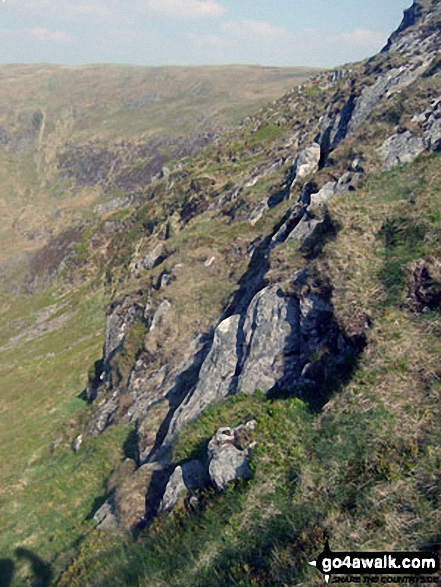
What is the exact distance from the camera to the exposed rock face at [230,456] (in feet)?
32.8

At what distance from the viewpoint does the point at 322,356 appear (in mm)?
12141

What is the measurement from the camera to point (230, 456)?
33.8 ft

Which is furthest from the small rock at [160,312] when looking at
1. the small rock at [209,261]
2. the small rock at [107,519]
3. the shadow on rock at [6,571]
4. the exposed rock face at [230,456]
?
the exposed rock face at [230,456]

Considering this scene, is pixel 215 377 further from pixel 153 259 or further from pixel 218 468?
pixel 153 259

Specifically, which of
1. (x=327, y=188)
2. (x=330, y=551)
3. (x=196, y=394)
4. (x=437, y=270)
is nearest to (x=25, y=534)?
(x=196, y=394)

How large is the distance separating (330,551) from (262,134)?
73.2 meters

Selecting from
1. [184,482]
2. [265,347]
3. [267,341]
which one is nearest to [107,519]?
[184,482]

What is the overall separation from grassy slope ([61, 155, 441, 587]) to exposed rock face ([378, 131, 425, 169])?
10421 mm

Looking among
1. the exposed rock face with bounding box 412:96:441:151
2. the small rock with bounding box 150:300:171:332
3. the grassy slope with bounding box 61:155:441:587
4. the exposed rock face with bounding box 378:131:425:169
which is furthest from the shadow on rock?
the exposed rock face with bounding box 412:96:441:151

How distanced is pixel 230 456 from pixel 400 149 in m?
19.8

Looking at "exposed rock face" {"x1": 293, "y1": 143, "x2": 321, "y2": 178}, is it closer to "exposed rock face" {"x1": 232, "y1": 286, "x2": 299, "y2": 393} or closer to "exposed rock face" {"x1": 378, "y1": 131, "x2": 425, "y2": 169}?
"exposed rock face" {"x1": 378, "y1": 131, "x2": 425, "y2": 169}

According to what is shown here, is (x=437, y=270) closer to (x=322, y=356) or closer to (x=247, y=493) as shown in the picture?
(x=322, y=356)

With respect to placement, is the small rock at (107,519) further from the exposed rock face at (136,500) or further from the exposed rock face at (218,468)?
the exposed rock face at (218,468)

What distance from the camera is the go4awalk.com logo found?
5.79 meters
